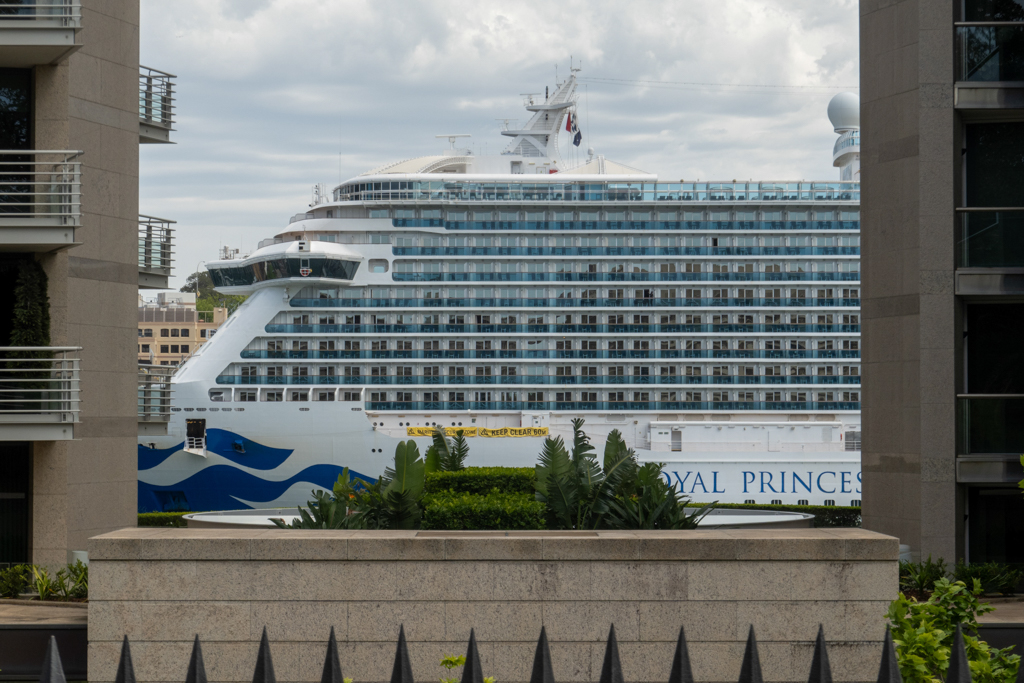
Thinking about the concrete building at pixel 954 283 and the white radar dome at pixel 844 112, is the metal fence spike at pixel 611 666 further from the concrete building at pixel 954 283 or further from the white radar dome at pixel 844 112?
the white radar dome at pixel 844 112

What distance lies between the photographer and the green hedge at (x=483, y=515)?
9883 mm

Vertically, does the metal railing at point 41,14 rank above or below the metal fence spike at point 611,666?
above

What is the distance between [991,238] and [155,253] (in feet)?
41.2

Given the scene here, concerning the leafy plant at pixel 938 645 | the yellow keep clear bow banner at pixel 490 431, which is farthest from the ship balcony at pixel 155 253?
the yellow keep clear bow banner at pixel 490 431

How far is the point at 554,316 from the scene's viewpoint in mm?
41219

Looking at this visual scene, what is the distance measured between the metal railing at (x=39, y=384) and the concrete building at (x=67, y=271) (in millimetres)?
24

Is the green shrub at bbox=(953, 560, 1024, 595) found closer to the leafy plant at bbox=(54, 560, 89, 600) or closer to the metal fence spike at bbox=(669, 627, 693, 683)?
the metal fence spike at bbox=(669, 627, 693, 683)

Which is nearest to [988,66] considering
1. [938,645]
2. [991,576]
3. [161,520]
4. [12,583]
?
[991,576]

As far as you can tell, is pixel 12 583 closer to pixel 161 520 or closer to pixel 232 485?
pixel 161 520

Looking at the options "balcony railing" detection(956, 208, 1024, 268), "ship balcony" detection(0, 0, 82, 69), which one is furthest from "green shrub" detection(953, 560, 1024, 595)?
"ship balcony" detection(0, 0, 82, 69)

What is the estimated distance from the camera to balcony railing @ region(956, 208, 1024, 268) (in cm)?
1296

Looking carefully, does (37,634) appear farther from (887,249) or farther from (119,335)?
(887,249)

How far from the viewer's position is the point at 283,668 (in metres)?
7.11

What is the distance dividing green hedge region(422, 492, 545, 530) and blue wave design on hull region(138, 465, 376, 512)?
26.3 meters
